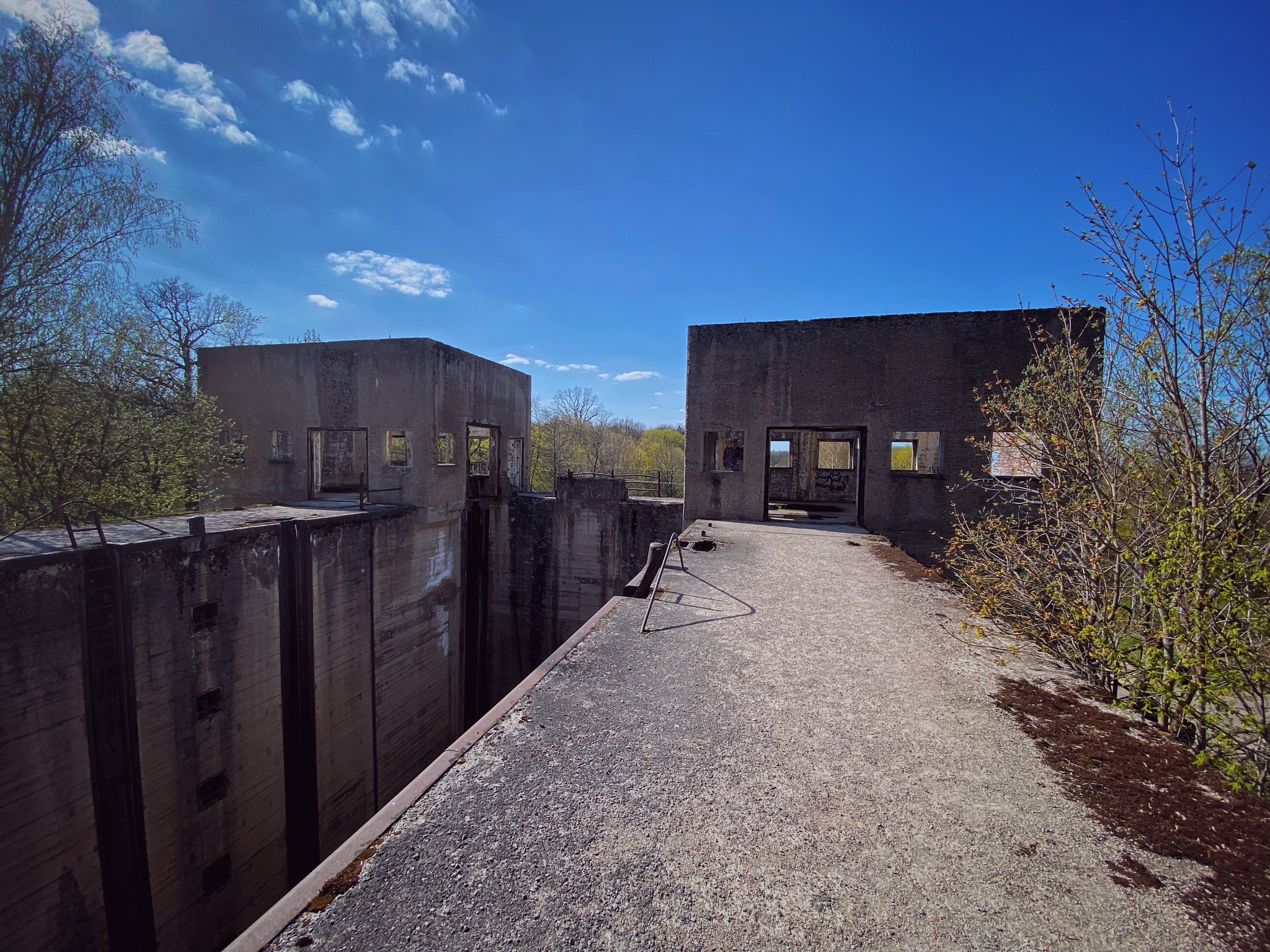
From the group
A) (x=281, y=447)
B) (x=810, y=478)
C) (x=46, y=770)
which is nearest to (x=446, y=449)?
(x=281, y=447)

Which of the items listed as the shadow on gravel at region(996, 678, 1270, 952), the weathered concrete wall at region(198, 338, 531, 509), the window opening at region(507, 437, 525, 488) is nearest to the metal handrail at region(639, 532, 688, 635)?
the shadow on gravel at region(996, 678, 1270, 952)

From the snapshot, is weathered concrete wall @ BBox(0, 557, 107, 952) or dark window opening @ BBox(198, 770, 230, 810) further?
dark window opening @ BBox(198, 770, 230, 810)

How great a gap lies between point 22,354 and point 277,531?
5.17 m

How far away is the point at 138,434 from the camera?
9.41 meters

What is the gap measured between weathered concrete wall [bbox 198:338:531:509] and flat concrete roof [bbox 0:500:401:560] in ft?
2.66

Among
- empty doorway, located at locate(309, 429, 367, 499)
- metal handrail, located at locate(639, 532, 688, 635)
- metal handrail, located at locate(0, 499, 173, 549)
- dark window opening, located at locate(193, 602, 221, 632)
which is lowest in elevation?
dark window opening, located at locate(193, 602, 221, 632)

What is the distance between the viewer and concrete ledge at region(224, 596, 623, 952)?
5.44 feet

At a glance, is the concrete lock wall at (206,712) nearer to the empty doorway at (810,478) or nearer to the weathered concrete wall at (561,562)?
the weathered concrete wall at (561,562)

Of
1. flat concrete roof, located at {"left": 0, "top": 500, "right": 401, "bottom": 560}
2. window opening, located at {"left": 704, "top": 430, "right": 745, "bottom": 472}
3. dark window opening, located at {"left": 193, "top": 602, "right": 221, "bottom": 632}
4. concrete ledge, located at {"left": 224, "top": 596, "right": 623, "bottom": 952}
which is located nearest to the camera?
concrete ledge, located at {"left": 224, "top": 596, "right": 623, "bottom": 952}

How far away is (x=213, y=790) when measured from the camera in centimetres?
669

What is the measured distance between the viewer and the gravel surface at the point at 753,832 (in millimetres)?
1732

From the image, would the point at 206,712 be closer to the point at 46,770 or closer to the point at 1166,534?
the point at 46,770

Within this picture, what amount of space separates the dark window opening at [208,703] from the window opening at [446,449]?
5.22m

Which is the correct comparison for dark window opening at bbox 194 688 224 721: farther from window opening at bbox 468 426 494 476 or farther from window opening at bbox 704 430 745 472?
window opening at bbox 704 430 745 472
